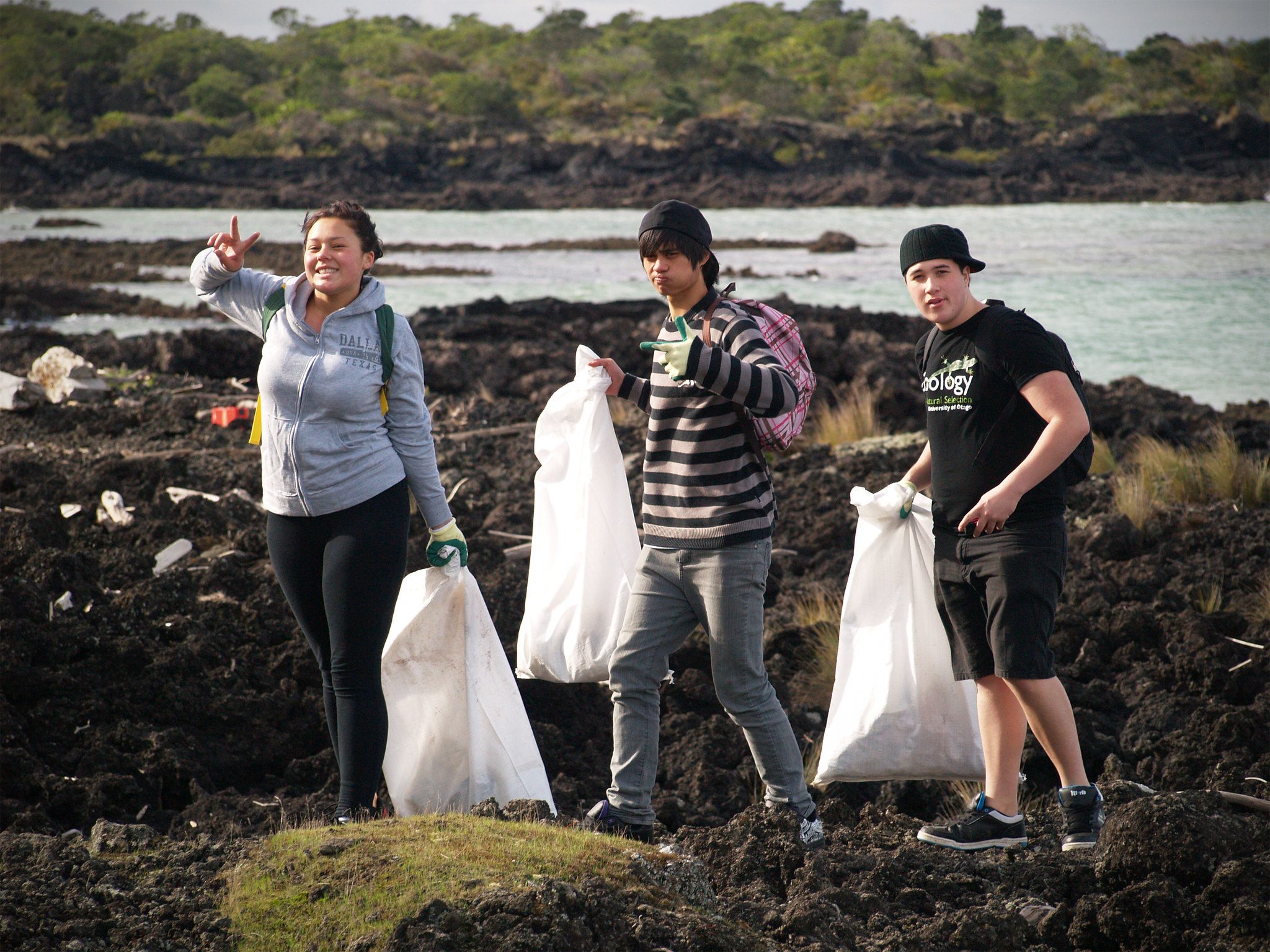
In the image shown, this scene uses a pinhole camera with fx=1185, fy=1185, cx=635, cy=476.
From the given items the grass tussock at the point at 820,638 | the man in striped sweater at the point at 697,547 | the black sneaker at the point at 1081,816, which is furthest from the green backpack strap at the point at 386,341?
the grass tussock at the point at 820,638

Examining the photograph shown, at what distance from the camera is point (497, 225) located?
40469 mm

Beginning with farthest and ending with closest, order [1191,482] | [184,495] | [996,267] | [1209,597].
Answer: [996,267]
[1191,482]
[184,495]
[1209,597]

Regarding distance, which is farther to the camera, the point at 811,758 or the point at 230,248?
the point at 811,758

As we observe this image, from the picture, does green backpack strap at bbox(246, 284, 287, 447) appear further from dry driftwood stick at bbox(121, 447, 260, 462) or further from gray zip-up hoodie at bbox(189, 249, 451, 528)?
dry driftwood stick at bbox(121, 447, 260, 462)

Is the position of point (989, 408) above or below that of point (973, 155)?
below

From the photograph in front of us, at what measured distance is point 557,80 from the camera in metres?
77.9

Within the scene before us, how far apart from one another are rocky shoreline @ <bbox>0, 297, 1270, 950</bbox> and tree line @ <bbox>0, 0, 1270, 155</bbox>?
60474 millimetres

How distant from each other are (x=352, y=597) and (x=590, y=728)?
5.19ft

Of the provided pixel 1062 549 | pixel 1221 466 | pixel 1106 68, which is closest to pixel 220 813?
pixel 1062 549

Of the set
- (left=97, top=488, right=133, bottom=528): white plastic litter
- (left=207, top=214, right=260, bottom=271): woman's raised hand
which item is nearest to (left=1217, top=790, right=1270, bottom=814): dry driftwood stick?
(left=207, top=214, right=260, bottom=271): woman's raised hand

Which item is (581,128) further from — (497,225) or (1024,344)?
(1024,344)

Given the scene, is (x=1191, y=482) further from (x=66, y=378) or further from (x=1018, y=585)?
(x=66, y=378)

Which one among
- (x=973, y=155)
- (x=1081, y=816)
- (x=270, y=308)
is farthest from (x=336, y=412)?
(x=973, y=155)

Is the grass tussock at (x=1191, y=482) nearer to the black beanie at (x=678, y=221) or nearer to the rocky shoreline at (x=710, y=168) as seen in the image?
the black beanie at (x=678, y=221)
